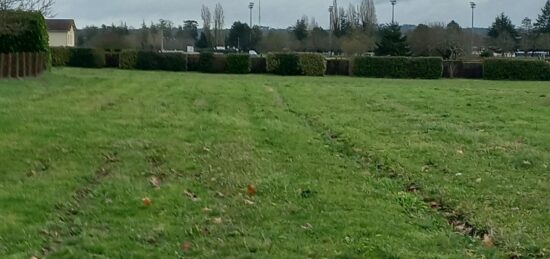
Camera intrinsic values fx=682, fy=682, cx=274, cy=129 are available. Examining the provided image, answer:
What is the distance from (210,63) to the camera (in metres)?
54.5

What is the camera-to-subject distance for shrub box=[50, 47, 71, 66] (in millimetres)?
55844

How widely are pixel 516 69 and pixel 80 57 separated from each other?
3461 cm

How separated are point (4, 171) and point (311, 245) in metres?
4.83

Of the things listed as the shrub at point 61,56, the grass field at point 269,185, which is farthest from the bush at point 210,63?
the grass field at point 269,185

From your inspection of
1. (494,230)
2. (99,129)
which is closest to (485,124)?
(99,129)

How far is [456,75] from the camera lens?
53.9 meters

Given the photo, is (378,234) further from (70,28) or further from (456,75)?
(70,28)

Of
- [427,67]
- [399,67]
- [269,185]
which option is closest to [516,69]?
[427,67]

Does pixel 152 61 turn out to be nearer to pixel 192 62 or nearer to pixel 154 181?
pixel 192 62

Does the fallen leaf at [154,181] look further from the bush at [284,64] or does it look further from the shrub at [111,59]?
the shrub at [111,59]

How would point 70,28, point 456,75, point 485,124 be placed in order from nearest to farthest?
1. point 485,124
2. point 456,75
3. point 70,28

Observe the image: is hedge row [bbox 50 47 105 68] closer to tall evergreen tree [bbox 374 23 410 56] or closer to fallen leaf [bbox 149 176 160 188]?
tall evergreen tree [bbox 374 23 410 56]

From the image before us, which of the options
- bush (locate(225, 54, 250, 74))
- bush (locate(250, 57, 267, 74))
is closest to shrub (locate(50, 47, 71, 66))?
bush (locate(225, 54, 250, 74))

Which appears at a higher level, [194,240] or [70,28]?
[70,28]
